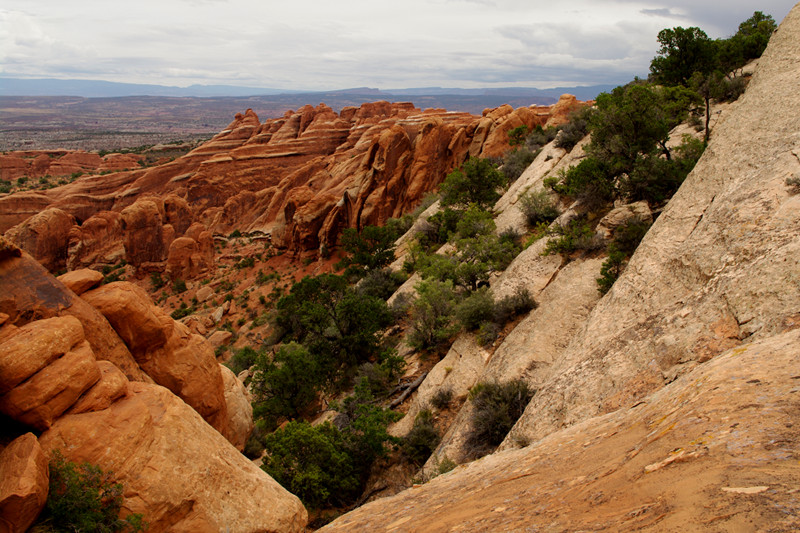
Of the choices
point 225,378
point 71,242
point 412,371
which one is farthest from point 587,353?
point 71,242

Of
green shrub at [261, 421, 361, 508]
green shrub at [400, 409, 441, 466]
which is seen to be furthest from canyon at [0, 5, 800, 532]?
green shrub at [261, 421, 361, 508]

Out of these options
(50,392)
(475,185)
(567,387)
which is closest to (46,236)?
(475,185)

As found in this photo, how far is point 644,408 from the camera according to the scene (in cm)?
618

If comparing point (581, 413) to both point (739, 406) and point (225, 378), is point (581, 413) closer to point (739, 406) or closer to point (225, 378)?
point (739, 406)

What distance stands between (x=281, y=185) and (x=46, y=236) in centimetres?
2622

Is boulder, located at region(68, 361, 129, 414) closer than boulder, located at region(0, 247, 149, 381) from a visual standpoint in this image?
Yes

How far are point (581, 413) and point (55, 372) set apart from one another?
376 inches

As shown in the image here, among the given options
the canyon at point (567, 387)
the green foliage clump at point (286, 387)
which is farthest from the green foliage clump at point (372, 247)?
the canyon at point (567, 387)

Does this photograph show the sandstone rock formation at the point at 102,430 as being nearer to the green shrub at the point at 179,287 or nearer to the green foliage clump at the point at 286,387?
the green foliage clump at the point at 286,387

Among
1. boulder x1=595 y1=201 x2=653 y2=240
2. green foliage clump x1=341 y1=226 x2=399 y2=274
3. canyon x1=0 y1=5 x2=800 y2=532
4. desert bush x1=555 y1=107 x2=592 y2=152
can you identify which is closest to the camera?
canyon x1=0 y1=5 x2=800 y2=532

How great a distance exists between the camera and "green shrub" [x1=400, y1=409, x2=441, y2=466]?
12758 mm

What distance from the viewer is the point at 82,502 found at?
6758 mm

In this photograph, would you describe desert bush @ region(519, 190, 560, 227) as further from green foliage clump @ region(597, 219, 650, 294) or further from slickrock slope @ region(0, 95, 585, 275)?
slickrock slope @ region(0, 95, 585, 275)

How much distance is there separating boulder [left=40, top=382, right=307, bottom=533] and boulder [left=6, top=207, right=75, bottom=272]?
48.9 meters
